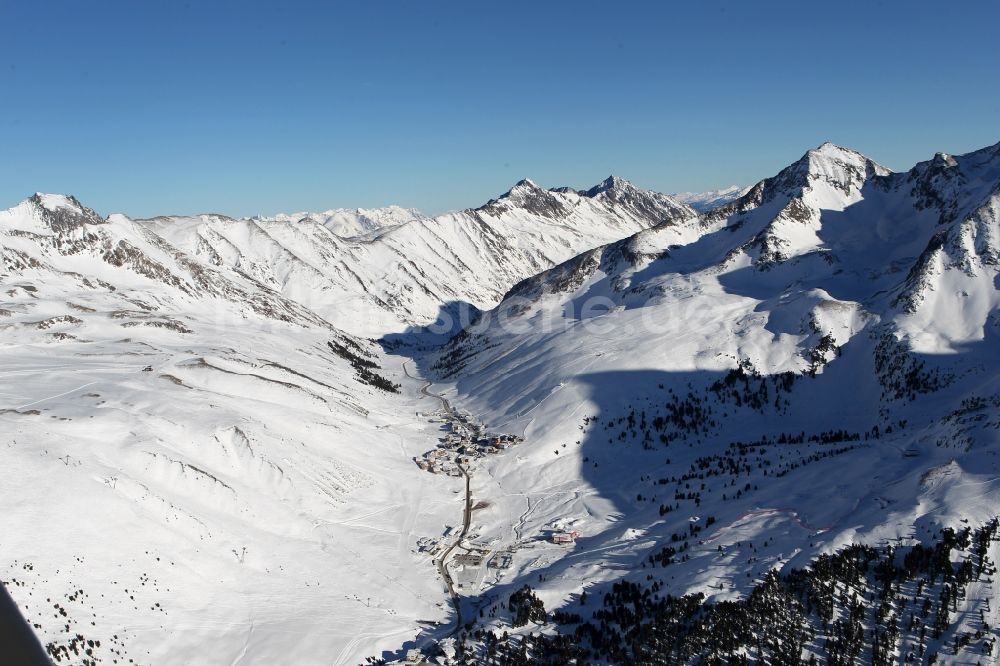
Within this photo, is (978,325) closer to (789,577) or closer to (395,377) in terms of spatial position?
(789,577)

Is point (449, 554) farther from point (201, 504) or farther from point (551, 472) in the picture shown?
point (551, 472)

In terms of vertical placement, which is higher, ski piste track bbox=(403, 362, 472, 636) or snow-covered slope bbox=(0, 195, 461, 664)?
snow-covered slope bbox=(0, 195, 461, 664)

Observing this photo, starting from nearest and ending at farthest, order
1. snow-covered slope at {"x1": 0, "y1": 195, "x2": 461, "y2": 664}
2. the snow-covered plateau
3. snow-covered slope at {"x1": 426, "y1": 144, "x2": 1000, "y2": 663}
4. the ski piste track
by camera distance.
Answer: the snow-covered plateau < snow-covered slope at {"x1": 0, "y1": 195, "x2": 461, "y2": 664} < the ski piste track < snow-covered slope at {"x1": 426, "y1": 144, "x2": 1000, "y2": 663}

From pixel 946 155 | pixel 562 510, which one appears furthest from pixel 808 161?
pixel 562 510

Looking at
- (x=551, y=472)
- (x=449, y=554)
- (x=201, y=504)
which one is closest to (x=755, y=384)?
(x=551, y=472)

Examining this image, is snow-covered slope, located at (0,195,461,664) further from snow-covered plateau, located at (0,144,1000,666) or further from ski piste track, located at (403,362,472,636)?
ski piste track, located at (403,362,472,636)

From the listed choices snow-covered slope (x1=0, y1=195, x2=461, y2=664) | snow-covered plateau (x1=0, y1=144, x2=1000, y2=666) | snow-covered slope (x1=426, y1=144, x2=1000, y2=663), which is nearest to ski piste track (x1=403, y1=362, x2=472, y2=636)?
snow-covered plateau (x1=0, y1=144, x2=1000, y2=666)
